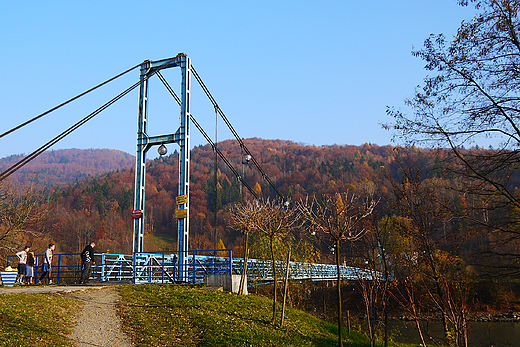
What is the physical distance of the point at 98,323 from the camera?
9.62 m

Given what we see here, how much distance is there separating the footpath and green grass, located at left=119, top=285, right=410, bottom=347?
0.26 metres

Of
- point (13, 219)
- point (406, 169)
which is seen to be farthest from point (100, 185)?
point (406, 169)

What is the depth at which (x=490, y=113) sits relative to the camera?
24.3ft

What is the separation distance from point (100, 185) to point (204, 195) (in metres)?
22.7

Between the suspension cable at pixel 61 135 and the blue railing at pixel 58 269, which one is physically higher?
the suspension cable at pixel 61 135

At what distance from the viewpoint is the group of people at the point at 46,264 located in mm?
15363

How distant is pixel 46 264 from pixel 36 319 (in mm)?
7765

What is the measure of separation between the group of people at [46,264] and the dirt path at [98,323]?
2.86 meters

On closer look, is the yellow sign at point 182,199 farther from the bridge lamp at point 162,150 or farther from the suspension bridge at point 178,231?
the bridge lamp at point 162,150

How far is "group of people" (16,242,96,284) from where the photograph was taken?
15363 mm

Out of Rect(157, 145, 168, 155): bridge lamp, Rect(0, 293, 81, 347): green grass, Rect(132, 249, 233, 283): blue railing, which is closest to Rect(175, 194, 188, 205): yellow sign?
Rect(132, 249, 233, 283): blue railing

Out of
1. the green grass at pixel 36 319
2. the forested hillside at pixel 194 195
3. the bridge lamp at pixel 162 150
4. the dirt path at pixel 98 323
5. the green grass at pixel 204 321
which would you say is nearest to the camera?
the green grass at pixel 36 319

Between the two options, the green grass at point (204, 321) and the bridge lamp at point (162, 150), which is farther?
the bridge lamp at point (162, 150)

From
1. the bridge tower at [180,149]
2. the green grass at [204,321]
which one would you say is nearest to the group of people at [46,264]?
the bridge tower at [180,149]
